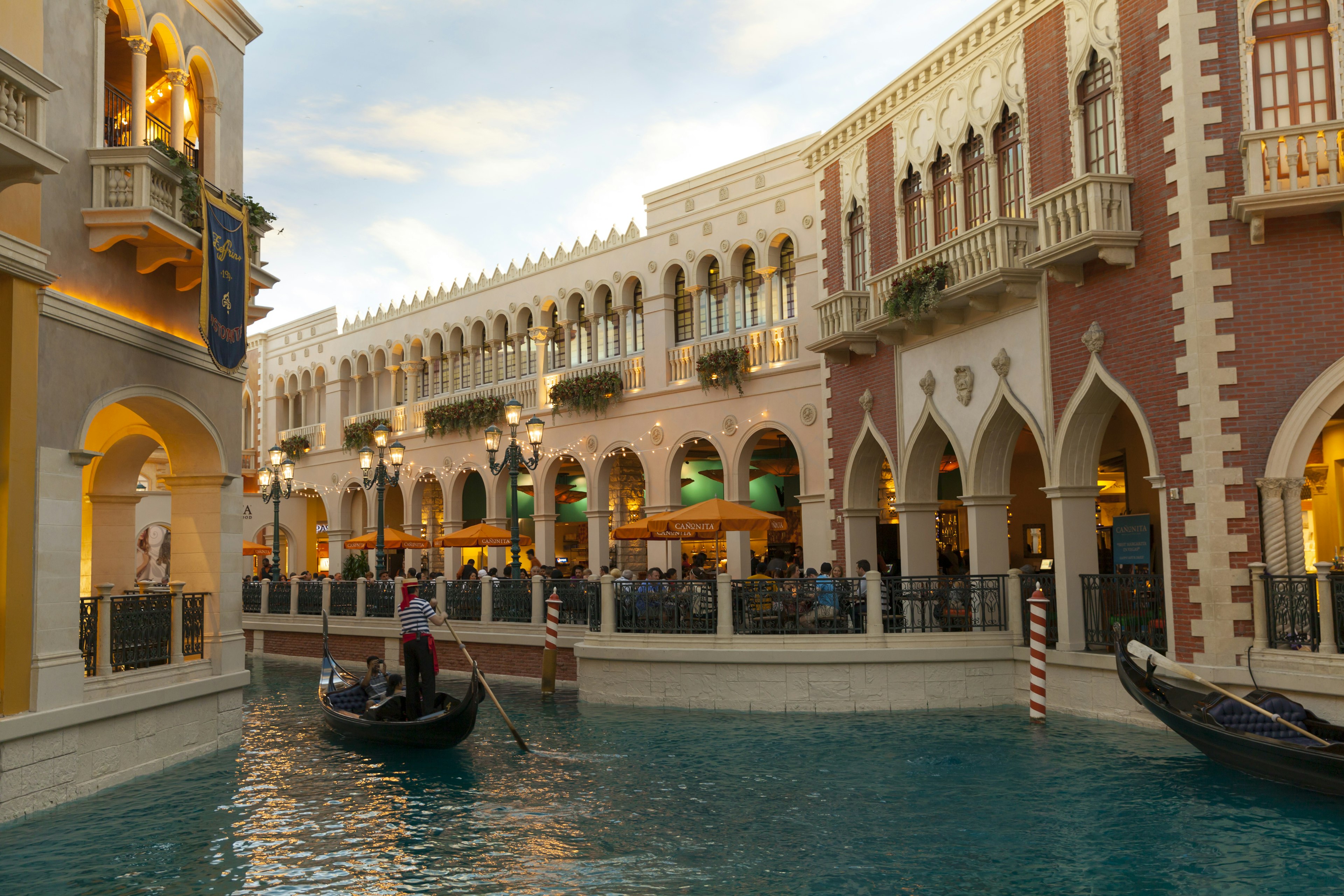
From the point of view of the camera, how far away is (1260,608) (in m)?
10.2

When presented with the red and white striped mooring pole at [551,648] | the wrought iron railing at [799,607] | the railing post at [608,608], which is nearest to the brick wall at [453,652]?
the red and white striped mooring pole at [551,648]

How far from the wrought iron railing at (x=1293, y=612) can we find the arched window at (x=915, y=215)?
22.8 ft

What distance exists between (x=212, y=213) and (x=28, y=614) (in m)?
3.88

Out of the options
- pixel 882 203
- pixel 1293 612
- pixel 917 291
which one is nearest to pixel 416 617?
pixel 917 291

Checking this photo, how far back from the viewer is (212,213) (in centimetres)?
1016

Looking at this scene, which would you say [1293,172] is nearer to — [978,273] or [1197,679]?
[978,273]

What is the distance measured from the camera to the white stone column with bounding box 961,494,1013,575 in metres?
14.3

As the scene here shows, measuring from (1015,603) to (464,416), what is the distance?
14.9m

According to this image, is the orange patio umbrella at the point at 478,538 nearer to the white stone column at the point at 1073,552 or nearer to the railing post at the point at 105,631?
the white stone column at the point at 1073,552

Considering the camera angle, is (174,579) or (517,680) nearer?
(174,579)

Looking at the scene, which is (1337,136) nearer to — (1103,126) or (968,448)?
(1103,126)

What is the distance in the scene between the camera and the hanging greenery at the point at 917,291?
1411cm

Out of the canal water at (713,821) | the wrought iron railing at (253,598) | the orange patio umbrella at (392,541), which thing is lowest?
the canal water at (713,821)

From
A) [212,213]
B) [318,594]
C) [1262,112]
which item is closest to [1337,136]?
[1262,112]
